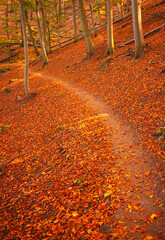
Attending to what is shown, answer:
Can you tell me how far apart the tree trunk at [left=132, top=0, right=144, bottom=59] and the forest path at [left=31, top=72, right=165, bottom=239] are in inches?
271

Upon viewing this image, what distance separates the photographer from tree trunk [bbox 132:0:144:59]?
904 cm

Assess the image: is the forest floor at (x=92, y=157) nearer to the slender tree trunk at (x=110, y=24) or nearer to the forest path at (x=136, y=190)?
the forest path at (x=136, y=190)

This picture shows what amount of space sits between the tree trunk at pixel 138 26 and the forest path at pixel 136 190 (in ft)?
22.6

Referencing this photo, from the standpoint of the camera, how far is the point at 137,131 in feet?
19.7

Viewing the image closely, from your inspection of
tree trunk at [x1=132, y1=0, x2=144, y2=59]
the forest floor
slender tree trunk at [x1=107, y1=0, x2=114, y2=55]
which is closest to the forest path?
the forest floor

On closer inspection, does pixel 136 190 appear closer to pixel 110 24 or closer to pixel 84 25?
pixel 110 24

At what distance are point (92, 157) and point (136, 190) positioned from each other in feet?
6.30

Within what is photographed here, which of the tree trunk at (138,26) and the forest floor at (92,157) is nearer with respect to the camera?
the forest floor at (92,157)

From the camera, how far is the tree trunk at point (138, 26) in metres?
9.04

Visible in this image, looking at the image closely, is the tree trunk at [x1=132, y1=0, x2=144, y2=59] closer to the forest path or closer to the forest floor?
the forest floor

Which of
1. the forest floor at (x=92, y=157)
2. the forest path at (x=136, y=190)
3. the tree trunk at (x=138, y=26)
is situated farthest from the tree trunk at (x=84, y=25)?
the forest path at (x=136, y=190)

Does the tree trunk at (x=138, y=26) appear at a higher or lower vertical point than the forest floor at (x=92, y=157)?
higher

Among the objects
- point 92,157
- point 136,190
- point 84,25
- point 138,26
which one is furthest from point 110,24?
point 136,190

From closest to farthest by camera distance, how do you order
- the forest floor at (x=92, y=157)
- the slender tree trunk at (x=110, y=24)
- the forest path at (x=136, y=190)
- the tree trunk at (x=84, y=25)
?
the forest path at (x=136, y=190) < the forest floor at (x=92, y=157) < the slender tree trunk at (x=110, y=24) < the tree trunk at (x=84, y=25)
